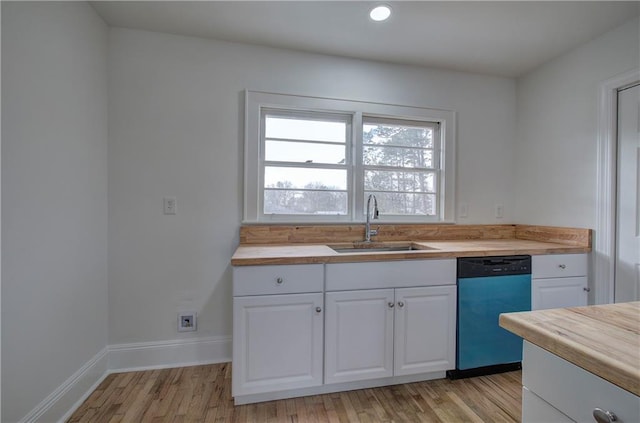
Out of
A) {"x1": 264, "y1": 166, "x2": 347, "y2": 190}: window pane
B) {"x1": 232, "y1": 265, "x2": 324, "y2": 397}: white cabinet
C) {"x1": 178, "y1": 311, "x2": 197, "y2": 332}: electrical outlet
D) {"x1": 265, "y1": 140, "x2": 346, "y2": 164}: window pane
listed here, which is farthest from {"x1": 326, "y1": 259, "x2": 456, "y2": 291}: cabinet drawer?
{"x1": 178, "y1": 311, "x2": 197, "y2": 332}: electrical outlet

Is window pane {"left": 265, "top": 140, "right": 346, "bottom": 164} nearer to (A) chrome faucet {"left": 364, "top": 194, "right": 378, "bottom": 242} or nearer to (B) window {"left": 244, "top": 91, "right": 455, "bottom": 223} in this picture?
(B) window {"left": 244, "top": 91, "right": 455, "bottom": 223}

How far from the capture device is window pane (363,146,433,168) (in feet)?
7.68

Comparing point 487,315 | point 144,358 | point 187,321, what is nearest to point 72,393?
point 144,358

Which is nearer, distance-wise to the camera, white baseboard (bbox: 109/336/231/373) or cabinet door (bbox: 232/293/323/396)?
cabinet door (bbox: 232/293/323/396)

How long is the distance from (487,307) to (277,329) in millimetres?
1375

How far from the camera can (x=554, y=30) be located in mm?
1929

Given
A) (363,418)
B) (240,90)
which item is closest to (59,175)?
(240,90)

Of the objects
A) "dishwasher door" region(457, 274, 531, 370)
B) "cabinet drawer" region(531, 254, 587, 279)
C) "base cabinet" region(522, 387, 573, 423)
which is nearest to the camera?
"base cabinet" region(522, 387, 573, 423)

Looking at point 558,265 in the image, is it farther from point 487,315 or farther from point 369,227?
point 369,227

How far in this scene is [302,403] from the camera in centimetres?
159

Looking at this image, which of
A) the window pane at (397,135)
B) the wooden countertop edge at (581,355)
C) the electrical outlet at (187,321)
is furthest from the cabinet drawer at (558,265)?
the electrical outlet at (187,321)

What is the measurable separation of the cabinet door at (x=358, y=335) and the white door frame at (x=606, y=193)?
1591 millimetres

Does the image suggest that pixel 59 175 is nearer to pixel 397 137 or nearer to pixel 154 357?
pixel 154 357

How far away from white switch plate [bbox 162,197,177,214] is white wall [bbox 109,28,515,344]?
34mm
